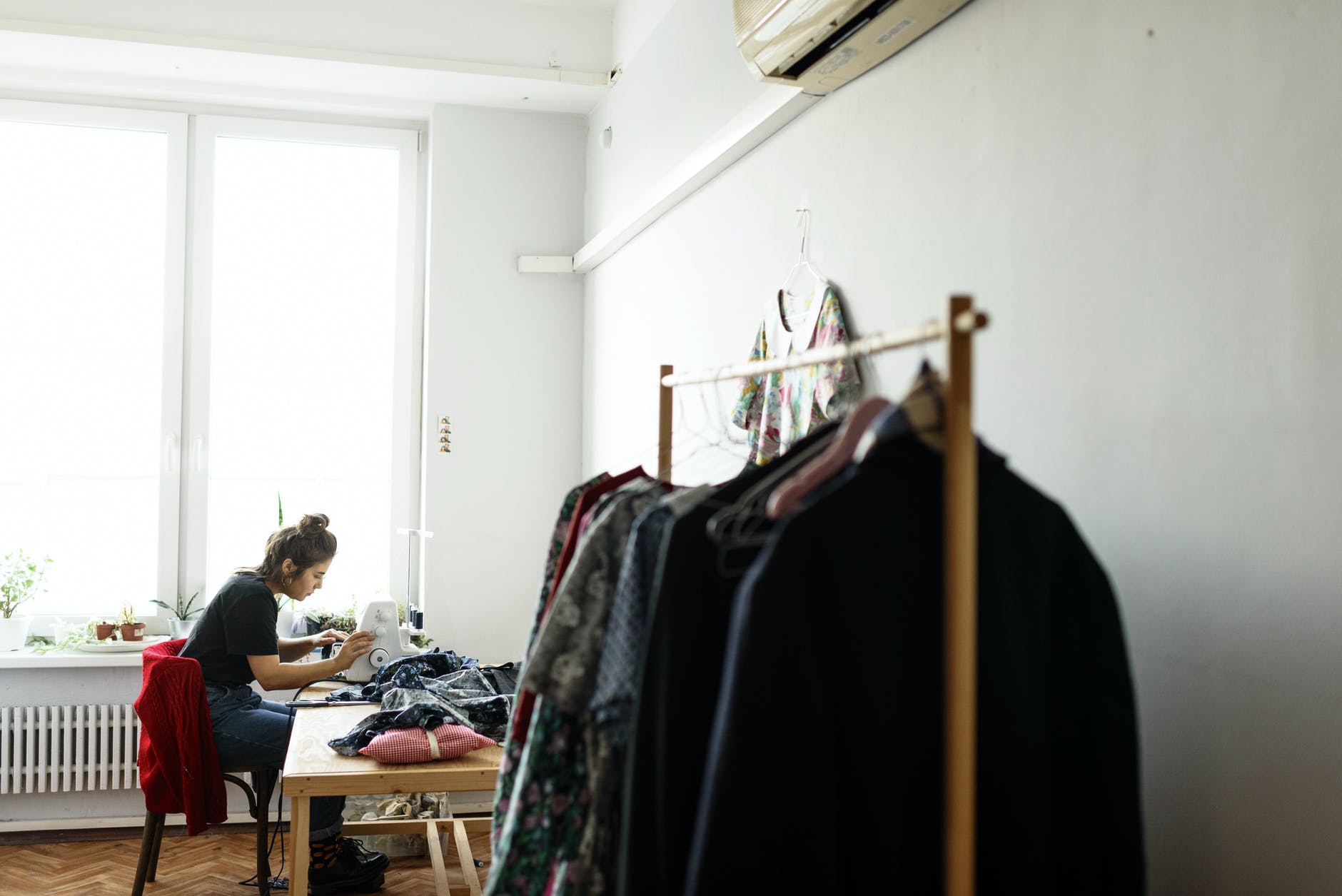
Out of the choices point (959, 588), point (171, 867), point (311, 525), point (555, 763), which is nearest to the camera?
point (959, 588)

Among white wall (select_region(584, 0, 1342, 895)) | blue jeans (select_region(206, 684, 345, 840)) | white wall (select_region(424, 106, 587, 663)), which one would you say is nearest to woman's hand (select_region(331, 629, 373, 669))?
blue jeans (select_region(206, 684, 345, 840))

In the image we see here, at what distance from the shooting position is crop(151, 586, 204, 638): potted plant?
441 cm

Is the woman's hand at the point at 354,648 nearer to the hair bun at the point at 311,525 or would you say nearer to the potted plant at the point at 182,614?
the hair bun at the point at 311,525

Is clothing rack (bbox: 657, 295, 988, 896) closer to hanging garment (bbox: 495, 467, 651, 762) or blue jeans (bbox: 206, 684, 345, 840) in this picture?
hanging garment (bbox: 495, 467, 651, 762)

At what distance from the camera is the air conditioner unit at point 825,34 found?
1.97 meters

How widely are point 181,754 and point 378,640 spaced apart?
657 mm

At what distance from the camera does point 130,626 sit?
167 inches

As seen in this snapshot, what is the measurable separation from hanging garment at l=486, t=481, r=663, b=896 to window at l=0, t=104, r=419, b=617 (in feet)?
11.2

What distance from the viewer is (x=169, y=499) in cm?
446

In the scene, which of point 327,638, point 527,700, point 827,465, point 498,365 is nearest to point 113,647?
point 327,638

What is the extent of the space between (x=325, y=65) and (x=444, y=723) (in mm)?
2754

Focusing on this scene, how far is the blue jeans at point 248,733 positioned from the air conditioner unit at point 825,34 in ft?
7.66

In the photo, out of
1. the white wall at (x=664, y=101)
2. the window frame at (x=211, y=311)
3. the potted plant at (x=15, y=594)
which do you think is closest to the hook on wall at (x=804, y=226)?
the white wall at (x=664, y=101)

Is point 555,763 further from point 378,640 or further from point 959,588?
point 378,640
